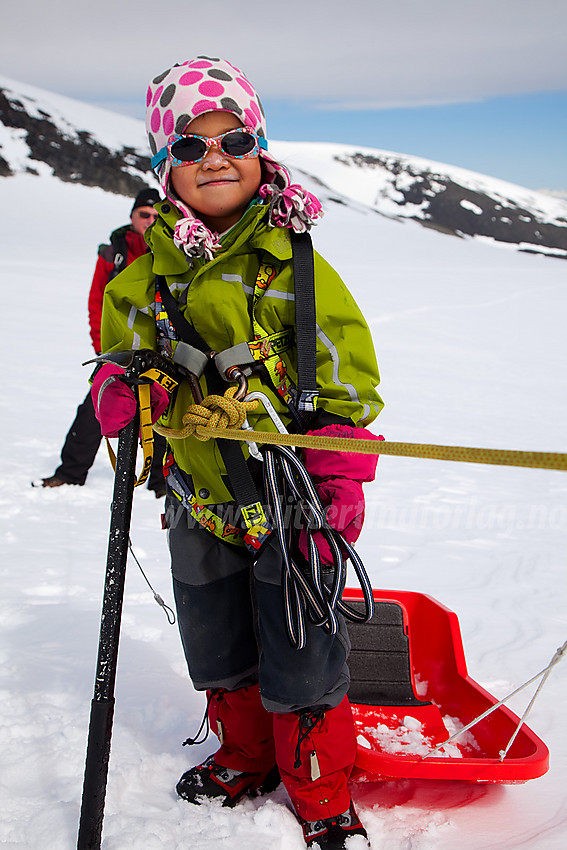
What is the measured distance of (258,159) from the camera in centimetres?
188

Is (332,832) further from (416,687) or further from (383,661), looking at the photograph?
(416,687)

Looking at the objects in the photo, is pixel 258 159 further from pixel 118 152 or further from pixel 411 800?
pixel 118 152

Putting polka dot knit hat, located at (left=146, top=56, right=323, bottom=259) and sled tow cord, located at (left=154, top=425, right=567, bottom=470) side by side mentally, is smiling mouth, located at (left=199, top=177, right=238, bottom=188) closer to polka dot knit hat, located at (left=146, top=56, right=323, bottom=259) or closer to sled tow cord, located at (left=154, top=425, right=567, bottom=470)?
polka dot knit hat, located at (left=146, top=56, right=323, bottom=259)

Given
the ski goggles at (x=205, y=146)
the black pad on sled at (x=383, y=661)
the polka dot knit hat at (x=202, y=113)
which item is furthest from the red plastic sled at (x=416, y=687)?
the ski goggles at (x=205, y=146)

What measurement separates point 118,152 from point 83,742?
4631 cm

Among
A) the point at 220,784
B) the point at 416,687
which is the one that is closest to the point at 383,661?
the point at 416,687

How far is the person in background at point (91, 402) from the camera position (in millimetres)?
4469

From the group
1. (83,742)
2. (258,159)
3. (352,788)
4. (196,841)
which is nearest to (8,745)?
(83,742)

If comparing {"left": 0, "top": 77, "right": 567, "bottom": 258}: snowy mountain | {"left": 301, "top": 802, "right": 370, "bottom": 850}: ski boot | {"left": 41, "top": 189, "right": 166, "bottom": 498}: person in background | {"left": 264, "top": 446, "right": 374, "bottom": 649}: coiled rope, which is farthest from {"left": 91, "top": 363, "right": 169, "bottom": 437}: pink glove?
{"left": 0, "top": 77, "right": 567, "bottom": 258}: snowy mountain

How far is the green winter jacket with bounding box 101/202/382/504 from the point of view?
1.76 meters

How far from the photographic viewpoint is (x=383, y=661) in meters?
2.65

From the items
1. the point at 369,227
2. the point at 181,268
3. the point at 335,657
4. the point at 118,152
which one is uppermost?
the point at 118,152

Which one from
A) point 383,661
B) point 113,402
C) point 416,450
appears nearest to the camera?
point 416,450

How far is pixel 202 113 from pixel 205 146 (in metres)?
0.11
